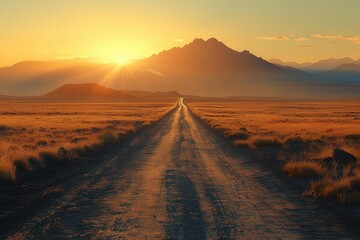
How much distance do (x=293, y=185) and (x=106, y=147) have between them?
1492cm

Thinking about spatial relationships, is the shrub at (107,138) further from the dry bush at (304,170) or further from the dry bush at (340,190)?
the dry bush at (340,190)

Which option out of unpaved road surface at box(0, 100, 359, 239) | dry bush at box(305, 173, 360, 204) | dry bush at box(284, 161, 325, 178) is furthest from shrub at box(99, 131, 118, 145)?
dry bush at box(305, 173, 360, 204)

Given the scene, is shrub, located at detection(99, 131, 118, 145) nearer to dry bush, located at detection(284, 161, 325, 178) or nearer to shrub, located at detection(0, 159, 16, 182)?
shrub, located at detection(0, 159, 16, 182)

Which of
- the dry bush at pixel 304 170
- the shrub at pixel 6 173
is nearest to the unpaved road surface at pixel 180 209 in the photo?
the dry bush at pixel 304 170

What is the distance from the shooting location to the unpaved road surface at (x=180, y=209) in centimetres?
944

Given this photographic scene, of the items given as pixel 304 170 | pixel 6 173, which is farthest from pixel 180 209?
pixel 304 170

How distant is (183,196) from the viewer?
43.1ft

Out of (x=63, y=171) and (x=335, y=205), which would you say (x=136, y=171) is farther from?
(x=335, y=205)

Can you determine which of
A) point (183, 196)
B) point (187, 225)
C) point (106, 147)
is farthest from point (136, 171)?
point (106, 147)

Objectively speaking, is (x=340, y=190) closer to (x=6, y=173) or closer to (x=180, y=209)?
(x=180, y=209)

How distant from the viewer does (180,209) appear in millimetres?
11438

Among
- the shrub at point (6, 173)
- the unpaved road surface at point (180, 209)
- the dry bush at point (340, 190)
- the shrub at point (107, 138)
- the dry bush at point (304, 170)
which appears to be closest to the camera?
the unpaved road surface at point (180, 209)

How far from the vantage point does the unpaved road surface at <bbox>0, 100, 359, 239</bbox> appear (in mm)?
9438

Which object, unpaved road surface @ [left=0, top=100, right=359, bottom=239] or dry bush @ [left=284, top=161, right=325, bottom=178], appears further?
dry bush @ [left=284, top=161, right=325, bottom=178]
